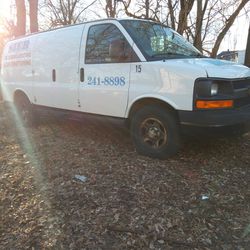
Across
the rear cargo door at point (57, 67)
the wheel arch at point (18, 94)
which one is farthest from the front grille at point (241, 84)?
the wheel arch at point (18, 94)

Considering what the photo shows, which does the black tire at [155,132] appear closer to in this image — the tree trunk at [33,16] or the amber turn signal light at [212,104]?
the amber turn signal light at [212,104]

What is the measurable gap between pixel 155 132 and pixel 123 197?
1.34 meters

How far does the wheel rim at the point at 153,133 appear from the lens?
483 cm

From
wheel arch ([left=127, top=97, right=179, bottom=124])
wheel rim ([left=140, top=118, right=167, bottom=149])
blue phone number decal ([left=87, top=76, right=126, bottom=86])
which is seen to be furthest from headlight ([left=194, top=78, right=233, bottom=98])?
blue phone number decal ([left=87, top=76, right=126, bottom=86])

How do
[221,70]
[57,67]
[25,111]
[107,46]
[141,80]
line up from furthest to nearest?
[25,111]
[57,67]
[107,46]
[141,80]
[221,70]

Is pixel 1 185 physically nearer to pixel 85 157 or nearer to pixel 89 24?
pixel 85 157

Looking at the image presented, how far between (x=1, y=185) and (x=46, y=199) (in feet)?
2.82

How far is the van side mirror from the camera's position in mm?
5066

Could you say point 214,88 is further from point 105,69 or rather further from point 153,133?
point 105,69

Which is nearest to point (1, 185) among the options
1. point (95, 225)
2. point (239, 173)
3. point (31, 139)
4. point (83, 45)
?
point (95, 225)

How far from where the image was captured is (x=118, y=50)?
5.09 m

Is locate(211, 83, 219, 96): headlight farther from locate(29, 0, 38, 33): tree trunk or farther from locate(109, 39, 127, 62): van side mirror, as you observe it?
locate(29, 0, 38, 33): tree trunk

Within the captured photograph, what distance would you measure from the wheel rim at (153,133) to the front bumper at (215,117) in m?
0.48

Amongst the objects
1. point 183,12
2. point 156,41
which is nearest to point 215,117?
point 156,41
